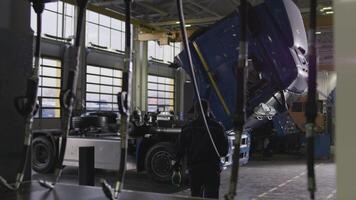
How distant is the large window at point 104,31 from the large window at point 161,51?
2.92 metres

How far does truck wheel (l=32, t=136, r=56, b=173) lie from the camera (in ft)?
34.0

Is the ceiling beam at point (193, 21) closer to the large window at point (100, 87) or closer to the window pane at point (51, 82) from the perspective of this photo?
the large window at point (100, 87)

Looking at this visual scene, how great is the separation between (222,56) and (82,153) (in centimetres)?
243

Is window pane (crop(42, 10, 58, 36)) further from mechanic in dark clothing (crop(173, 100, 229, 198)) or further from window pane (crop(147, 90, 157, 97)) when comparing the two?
mechanic in dark clothing (crop(173, 100, 229, 198))

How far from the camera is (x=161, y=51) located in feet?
91.8

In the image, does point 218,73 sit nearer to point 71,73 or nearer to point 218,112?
point 218,112

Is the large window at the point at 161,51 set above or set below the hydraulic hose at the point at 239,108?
above

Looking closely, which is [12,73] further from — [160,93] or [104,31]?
[160,93]

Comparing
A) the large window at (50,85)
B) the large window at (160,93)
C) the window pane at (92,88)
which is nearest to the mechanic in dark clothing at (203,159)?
the large window at (50,85)

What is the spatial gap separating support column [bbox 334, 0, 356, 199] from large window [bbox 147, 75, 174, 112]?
2469 cm

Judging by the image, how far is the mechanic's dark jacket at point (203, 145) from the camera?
5957 millimetres

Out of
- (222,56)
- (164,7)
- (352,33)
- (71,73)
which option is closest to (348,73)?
(352,33)

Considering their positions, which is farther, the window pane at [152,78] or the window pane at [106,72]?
the window pane at [152,78]

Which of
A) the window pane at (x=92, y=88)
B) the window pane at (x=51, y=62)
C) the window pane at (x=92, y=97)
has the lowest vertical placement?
the window pane at (x=92, y=97)
